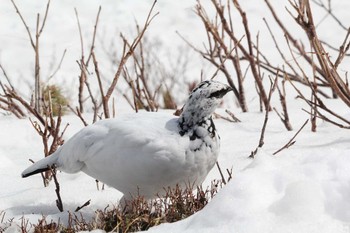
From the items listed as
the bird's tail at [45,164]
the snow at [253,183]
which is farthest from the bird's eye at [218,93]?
the bird's tail at [45,164]

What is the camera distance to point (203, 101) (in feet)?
8.89

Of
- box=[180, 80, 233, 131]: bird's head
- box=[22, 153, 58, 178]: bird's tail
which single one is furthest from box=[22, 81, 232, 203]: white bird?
box=[22, 153, 58, 178]: bird's tail

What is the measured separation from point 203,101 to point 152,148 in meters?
0.31

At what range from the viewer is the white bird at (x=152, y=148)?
2.53 meters

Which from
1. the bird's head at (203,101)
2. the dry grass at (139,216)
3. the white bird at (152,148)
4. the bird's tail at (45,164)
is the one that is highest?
the bird's head at (203,101)

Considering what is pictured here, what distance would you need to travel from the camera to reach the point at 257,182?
2.17 metres

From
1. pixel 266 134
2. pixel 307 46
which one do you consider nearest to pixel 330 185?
pixel 266 134

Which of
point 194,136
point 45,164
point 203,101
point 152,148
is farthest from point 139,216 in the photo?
point 45,164

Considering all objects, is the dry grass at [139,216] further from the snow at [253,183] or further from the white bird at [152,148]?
the snow at [253,183]

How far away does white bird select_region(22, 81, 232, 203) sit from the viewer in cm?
253

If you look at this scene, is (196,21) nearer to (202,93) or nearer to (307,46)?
(307,46)

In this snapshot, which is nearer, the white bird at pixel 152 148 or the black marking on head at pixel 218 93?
the white bird at pixel 152 148

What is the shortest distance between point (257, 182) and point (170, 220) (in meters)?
0.41

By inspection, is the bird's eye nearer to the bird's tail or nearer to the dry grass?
the dry grass
